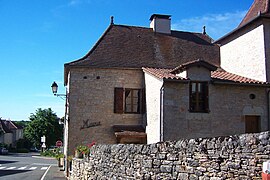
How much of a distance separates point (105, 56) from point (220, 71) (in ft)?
20.8

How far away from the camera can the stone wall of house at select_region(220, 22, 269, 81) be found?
1501 cm

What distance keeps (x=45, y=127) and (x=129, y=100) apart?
114ft

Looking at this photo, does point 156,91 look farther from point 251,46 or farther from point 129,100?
point 251,46

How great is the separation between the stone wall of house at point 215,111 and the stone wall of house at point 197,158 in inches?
281

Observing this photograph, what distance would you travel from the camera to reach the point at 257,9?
648 inches

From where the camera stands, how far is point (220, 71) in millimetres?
17750

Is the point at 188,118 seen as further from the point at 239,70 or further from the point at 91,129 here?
the point at 91,129

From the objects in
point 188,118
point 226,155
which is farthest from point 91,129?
point 226,155

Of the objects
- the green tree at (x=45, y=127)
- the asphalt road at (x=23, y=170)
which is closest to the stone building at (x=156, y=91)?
the asphalt road at (x=23, y=170)

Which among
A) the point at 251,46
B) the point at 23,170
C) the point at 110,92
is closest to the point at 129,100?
the point at 110,92

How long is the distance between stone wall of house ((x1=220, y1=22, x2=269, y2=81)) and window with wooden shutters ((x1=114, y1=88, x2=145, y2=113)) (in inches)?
199

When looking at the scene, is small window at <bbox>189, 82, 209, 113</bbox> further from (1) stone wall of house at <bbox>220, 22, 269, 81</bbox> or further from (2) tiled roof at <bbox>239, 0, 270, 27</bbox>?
(2) tiled roof at <bbox>239, 0, 270, 27</bbox>

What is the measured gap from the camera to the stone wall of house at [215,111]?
47.4 ft

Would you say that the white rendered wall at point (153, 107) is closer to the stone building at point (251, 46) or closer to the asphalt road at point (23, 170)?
the stone building at point (251, 46)
